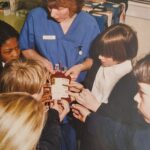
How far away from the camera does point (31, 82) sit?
101cm

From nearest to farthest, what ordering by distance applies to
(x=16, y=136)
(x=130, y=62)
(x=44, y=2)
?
(x=16, y=136) < (x=130, y=62) < (x=44, y=2)

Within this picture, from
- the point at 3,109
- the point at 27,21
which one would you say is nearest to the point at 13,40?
the point at 27,21

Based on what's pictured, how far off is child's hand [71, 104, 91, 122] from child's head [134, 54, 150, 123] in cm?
21

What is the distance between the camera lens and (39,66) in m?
1.05

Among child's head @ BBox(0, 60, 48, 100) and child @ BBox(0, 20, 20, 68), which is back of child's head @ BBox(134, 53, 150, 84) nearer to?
child's head @ BBox(0, 60, 48, 100)

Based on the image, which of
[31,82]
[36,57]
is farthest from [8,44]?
[31,82]

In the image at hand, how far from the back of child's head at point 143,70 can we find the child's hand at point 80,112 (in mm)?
233

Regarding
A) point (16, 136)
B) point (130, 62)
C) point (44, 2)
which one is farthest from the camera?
point (44, 2)

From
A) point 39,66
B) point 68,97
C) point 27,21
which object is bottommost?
point 68,97

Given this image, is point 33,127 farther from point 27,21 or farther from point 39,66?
point 27,21

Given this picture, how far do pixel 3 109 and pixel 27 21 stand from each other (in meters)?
0.38

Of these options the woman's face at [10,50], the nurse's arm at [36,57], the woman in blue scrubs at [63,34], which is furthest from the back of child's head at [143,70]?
the woman's face at [10,50]

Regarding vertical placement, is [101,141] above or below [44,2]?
below

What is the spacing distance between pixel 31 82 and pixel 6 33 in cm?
25
